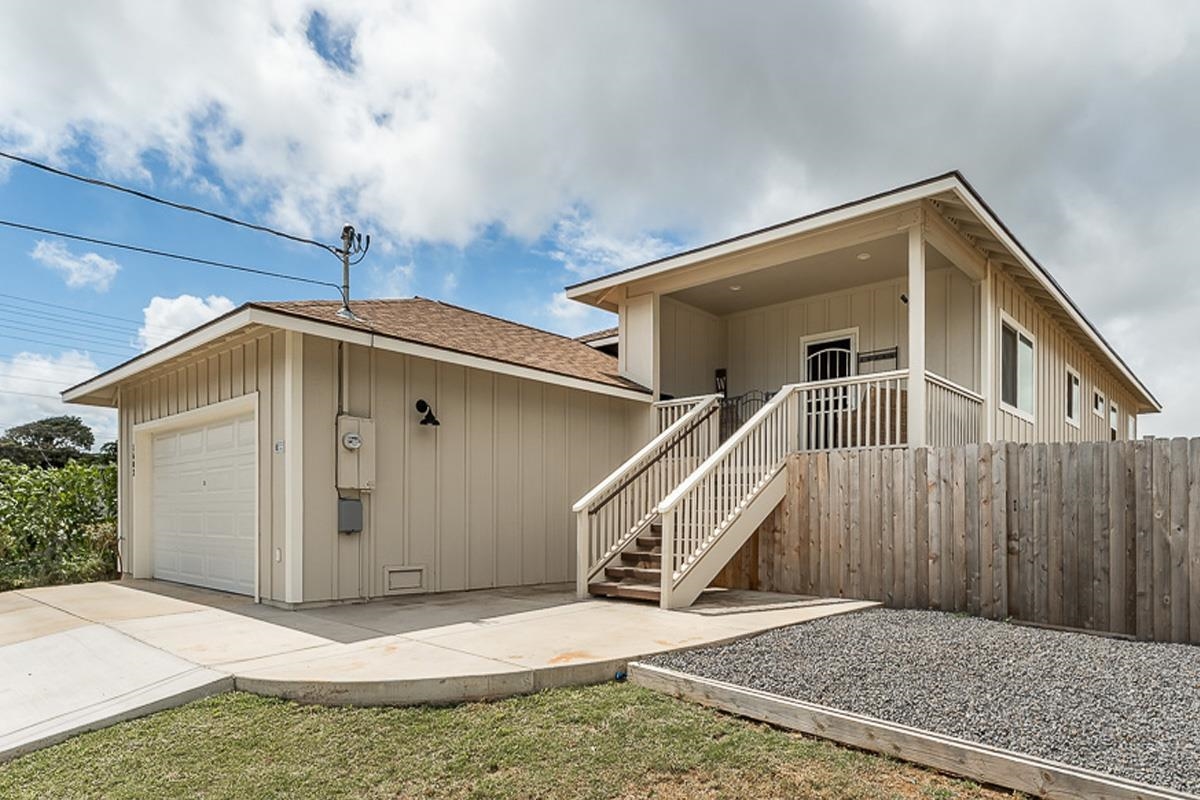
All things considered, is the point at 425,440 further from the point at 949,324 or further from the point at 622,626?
the point at 949,324

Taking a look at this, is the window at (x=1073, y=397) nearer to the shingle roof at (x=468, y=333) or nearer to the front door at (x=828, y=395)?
the front door at (x=828, y=395)

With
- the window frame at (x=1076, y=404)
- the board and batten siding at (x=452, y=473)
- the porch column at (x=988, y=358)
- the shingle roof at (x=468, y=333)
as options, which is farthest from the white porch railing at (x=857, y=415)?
the window frame at (x=1076, y=404)

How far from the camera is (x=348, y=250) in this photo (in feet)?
27.3

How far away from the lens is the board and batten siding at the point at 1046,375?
388 inches

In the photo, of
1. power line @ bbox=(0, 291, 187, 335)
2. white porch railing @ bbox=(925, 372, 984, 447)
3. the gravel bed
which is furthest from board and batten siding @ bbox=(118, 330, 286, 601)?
power line @ bbox=(0, 291, 187, 335)

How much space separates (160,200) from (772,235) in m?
7.41

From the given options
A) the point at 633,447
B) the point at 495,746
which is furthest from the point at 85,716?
the point at 633,447

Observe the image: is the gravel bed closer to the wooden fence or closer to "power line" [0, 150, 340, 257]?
the wooden fence

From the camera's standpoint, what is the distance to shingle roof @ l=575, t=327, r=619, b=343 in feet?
42.7

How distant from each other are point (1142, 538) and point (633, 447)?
19.8 ft

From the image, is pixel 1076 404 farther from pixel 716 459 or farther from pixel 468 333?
pixel 468 333

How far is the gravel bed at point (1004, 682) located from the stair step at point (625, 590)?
1593mm

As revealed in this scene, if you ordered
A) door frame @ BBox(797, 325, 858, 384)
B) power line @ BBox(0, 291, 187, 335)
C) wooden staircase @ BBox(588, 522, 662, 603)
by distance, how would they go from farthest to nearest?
power line @ BBox(0, 291, 187, 335) < door frame @ BBox(797, 325, 858, 384) < wooden staircase @ BBox(588, 522, 662, 603)

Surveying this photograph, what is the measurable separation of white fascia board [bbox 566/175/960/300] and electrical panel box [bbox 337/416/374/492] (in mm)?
4385
